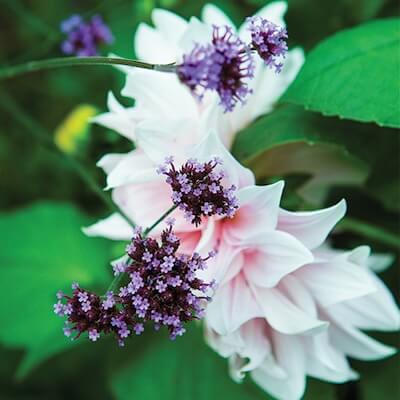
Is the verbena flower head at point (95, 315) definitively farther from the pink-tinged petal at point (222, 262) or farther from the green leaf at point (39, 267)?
the green leaf at point (39, 267)

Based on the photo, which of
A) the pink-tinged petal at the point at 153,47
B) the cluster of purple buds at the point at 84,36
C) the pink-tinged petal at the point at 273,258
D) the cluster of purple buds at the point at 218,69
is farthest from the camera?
the cluster of purple buds at the point at 84,36

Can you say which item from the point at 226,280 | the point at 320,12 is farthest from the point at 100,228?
the point at 320,12

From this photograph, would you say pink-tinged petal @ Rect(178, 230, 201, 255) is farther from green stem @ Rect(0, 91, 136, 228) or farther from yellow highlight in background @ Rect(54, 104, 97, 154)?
yellow highlight in background @ Rect(54, 104, 97, 154)

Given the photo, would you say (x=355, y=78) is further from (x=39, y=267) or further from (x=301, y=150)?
(x=39, y=267)

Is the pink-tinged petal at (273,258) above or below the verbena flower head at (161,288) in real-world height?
below

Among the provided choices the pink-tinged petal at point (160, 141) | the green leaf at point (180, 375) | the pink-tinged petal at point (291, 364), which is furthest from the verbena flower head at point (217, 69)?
the green leaf at point (180, 375)

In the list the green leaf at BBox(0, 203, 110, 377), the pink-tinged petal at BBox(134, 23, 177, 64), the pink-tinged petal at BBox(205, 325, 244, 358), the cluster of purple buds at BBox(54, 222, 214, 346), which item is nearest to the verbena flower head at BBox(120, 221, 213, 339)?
the cluster of purple buds at BBox(54, 222, 214, 346)
